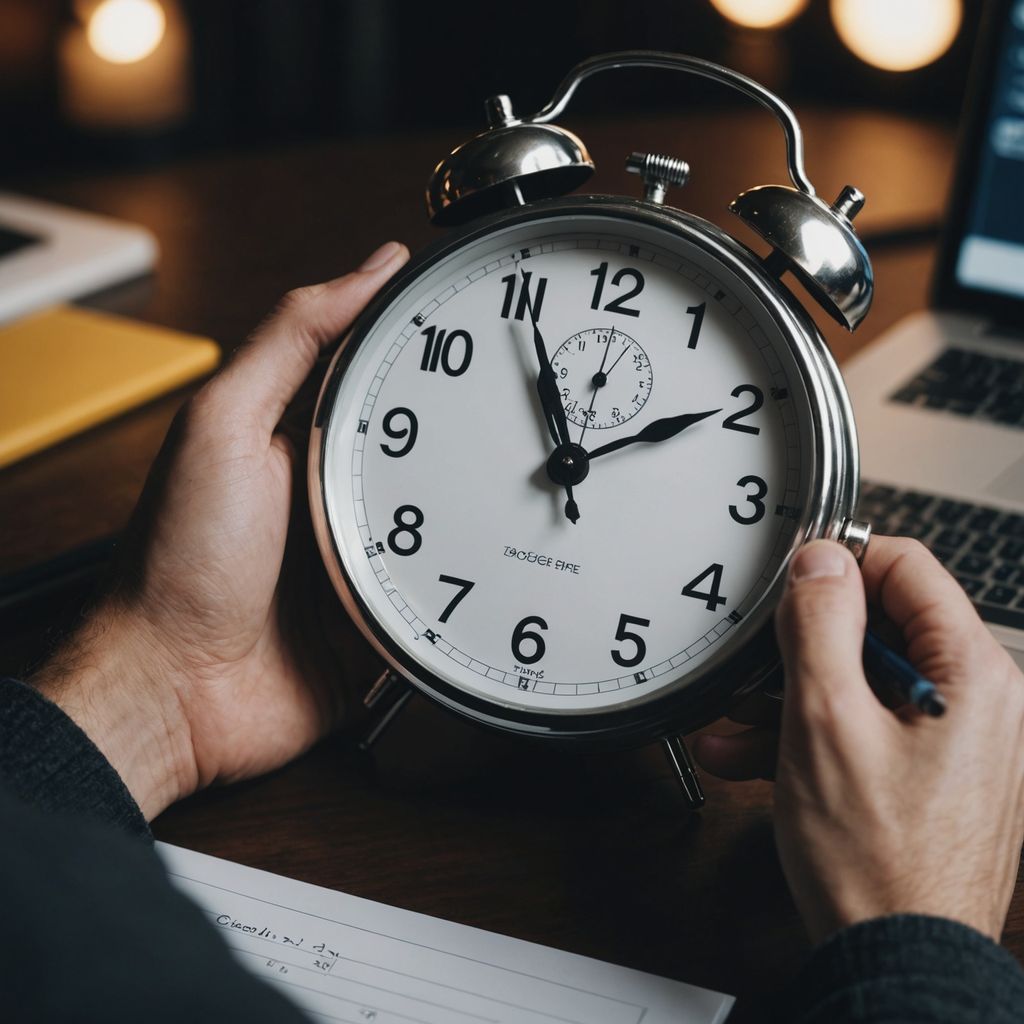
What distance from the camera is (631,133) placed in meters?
2.67

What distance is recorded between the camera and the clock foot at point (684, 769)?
1013mm

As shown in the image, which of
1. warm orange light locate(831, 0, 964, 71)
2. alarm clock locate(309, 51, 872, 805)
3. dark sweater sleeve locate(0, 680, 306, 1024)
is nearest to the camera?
dark sweater sleeve locate(0, 680, 306, 1024)

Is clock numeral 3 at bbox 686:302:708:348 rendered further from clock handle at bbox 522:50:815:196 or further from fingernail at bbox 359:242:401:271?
fingernail at bbox 359:242:401:271

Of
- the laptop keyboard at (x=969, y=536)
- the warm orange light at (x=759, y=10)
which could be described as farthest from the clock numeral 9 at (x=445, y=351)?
the warm orange light at (x=759, y=10)

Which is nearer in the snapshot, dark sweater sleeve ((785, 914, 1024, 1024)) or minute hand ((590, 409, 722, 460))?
dark sweater sleeve ((785, 914, 1024, 1024))

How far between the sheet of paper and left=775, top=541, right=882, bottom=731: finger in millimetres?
205

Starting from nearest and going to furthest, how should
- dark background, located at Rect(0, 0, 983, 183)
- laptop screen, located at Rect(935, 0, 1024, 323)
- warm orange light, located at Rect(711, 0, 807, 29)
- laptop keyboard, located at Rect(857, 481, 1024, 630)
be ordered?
laptop keyboard, located at Rect(857, 481, 1024, 630) < laptop screen, located at Rect(935, 0, 1024, 323) < warm orange light, located at Rect(711, 0, 807, 29) < dark background, located at Rect(0, 0, 983, 183)

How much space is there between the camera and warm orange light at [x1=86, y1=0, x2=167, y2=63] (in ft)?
8.25

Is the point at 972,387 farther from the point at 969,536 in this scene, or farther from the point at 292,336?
the point at 292,336

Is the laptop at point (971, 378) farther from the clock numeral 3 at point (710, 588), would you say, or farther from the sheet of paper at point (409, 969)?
the sheet of paper at point (409, 969)

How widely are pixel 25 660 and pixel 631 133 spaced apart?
1863mm

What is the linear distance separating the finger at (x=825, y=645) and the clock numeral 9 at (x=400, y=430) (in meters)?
0.35

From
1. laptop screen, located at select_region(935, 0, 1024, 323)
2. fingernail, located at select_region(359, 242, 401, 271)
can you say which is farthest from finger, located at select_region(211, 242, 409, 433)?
laptop screen, located at select_region(935, 0, 1024, 323)

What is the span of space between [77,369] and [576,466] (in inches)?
36.9
